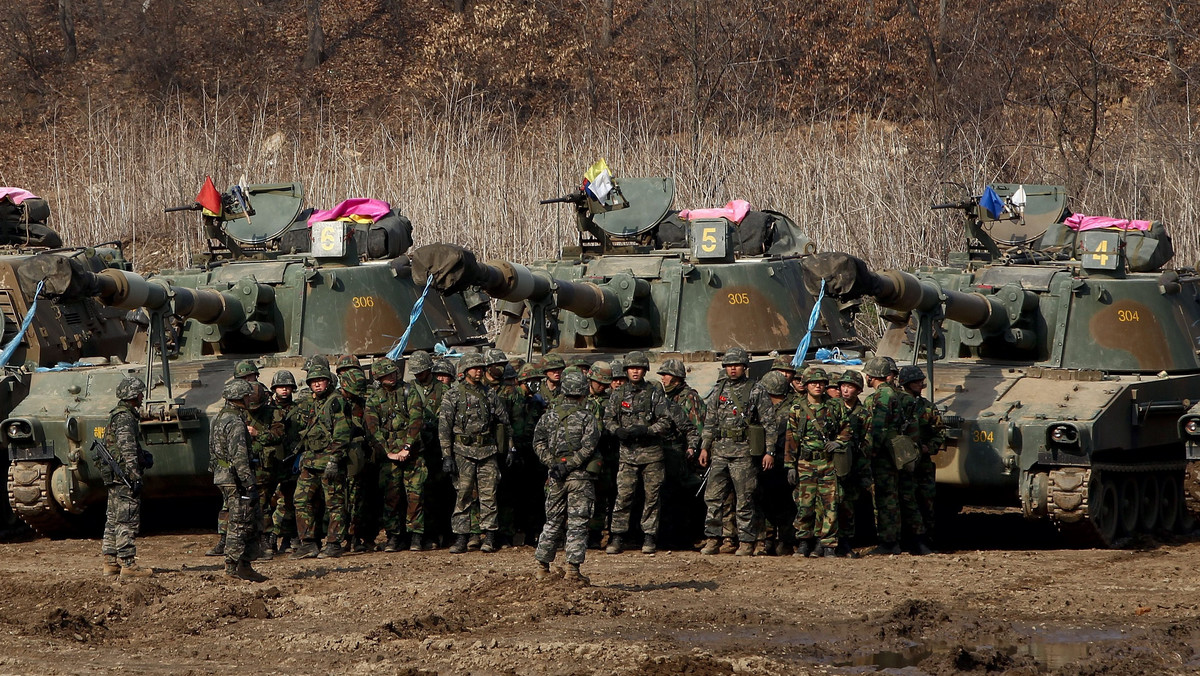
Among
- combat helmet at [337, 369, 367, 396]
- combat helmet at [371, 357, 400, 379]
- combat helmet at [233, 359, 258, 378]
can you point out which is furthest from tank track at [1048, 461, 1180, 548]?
combat helmet at [233, 359, 258, 378]

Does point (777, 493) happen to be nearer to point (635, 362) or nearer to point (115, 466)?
point (635, 362)

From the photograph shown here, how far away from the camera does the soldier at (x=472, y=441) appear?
12102 millimetres

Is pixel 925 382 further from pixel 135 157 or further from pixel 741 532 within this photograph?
pixel 135 157

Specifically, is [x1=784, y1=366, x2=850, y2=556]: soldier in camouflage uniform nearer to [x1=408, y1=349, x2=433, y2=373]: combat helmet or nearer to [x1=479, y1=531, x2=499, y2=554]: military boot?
[x1=479, y1=531, x2=499, y2=554]: military boot

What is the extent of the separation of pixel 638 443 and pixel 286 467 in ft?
8.41

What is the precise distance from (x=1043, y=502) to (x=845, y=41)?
20236 mm

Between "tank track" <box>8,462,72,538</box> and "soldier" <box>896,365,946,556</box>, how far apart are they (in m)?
6.55

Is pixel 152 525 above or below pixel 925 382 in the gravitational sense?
below

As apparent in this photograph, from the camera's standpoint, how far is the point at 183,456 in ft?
42.5

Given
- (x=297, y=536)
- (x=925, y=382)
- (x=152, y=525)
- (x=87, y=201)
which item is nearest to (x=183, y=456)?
(x=297, y=536)

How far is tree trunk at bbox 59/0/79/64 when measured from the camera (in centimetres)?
3384

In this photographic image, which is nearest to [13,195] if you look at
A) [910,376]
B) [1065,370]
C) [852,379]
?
[852,379]

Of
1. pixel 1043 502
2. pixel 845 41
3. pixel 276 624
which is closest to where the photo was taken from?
pixel 276 624

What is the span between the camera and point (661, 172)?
23.0m
